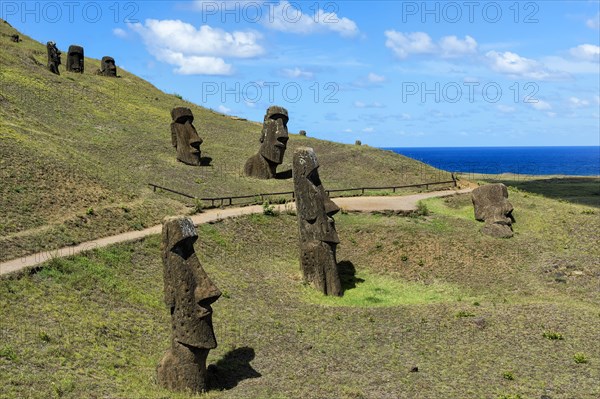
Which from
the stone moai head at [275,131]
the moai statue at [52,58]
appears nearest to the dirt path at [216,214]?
the stone moai head at [275,131]

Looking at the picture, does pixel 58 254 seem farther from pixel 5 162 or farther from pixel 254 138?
pixel 254 138

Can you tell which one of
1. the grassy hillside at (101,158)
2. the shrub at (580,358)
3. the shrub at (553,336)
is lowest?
the shrub at (580,358)

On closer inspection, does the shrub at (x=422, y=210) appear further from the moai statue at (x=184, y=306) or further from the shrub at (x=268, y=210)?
the moai statue at (x=184, y=306)

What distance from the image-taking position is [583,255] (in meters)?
33.5

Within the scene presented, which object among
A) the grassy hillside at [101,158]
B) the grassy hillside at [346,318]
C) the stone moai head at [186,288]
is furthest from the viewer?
the grassy hillside at [101,158]

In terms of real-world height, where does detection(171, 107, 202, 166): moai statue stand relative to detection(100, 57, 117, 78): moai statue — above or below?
below

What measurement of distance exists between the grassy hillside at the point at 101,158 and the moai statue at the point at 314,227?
10.5 meters

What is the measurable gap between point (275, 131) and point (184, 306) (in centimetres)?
3250

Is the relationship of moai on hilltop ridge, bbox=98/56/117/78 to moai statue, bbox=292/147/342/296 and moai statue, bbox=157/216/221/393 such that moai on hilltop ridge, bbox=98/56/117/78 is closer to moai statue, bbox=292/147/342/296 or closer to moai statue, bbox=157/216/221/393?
moai statue, bbox=292/147/342/296

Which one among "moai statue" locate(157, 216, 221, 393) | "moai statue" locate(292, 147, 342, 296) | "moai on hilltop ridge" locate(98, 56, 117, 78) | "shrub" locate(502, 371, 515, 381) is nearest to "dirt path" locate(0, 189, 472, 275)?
"moai statue" locate(292, 147, 342, 296)

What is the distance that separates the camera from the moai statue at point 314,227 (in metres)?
29.5

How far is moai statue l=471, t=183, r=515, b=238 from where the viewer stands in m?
36.8

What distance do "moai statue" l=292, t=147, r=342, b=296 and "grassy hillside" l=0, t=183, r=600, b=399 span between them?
1.03 m

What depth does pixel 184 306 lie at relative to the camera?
17.7 m
